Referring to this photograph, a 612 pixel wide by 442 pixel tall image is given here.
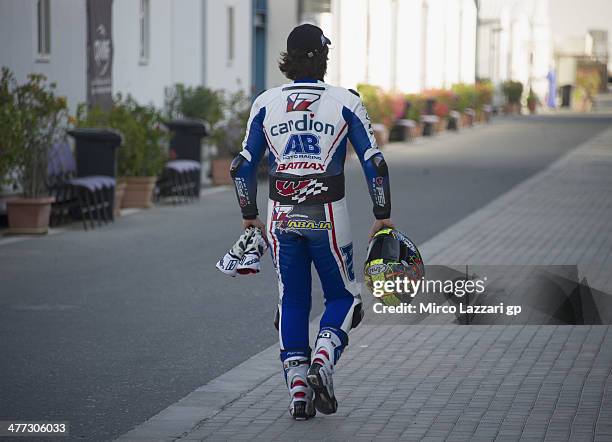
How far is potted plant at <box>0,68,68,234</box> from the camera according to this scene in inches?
576

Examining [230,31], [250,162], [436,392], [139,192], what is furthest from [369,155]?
[230,31]

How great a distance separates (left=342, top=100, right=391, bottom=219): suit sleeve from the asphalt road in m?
1.52

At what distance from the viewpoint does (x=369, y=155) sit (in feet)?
21.6

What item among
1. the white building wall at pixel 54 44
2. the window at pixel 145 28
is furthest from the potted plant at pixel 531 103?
the white building wall at pixel 54 44

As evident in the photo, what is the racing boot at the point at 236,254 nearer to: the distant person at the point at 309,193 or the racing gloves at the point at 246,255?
the racing gloves at the point at 246,255

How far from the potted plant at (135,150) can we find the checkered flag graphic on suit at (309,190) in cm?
1110

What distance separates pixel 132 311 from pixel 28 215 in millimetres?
5210

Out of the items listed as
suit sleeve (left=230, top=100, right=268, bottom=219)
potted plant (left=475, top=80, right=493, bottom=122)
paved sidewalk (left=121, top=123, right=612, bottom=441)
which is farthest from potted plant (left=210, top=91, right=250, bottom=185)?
potted plant (left=475, top=80, right=493, bottom=122)

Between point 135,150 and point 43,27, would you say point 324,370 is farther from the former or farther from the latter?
point 43,27

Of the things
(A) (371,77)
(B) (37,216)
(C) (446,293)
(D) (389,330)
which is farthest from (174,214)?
(A) (371,77)

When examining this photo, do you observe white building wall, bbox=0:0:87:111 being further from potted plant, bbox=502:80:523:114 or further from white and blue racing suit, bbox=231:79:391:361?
potted plant, bbox=502:80:523:114

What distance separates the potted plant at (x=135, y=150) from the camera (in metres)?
17.6

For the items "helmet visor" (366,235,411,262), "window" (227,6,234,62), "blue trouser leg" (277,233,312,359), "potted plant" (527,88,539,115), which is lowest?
"blue trouser leg" (277,233,312,359)

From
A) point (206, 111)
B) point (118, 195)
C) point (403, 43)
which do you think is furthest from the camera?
point (403, 43)
